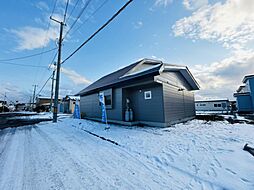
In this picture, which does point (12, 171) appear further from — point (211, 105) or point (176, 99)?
point (211, 105)

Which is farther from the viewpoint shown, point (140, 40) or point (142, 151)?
point (140, 40)

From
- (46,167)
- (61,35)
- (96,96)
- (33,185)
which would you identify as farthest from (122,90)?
(61,35)

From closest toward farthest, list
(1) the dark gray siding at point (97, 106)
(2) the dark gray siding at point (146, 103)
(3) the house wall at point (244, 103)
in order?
(2) the dark gray siding at point (146, 103) < (1) the dark gray siding at point (97, 106) < (3) the house wall at point (244, 103)

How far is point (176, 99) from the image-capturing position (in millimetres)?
8711

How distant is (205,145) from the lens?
3.73 metres

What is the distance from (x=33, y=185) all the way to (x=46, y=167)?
64 cm

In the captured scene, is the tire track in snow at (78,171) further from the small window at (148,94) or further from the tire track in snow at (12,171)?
the small window at (148,94)

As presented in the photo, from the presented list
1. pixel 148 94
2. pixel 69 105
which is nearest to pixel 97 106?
pixel 148 94

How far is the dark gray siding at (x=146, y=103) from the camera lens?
23.1 feet

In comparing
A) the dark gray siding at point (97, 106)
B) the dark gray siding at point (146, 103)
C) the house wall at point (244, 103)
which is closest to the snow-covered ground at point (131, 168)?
the dark gray siding at point (146, 103)

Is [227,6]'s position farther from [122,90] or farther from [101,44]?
[101,44]

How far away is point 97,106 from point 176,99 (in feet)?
21.5

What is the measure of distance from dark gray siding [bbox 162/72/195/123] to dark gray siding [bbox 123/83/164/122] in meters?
0.34

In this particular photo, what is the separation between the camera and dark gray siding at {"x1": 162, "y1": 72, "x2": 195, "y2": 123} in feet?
24.0
